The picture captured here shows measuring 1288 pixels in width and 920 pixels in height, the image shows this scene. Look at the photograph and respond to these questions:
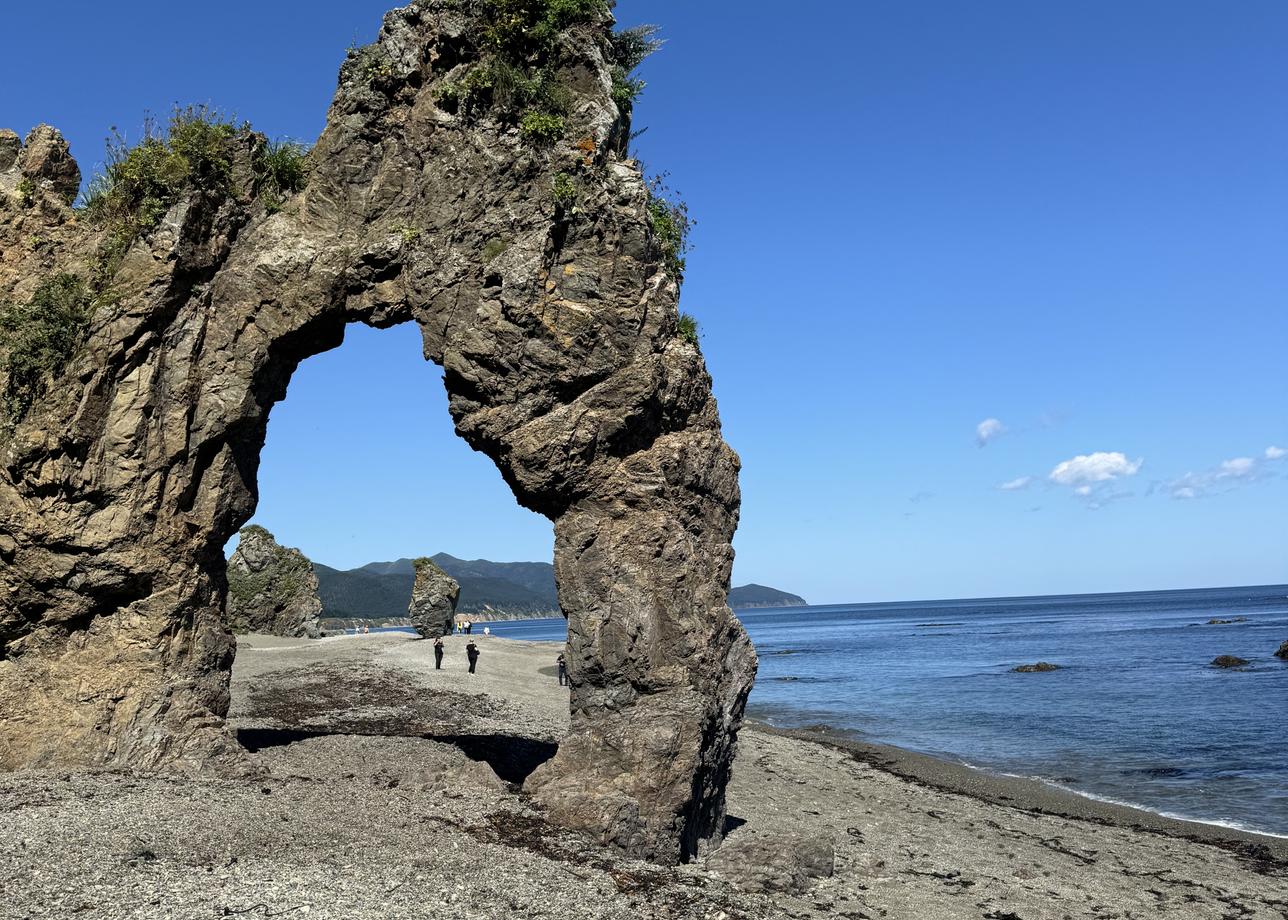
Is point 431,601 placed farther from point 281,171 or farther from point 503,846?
point 503,846

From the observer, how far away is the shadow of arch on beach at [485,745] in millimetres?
18891

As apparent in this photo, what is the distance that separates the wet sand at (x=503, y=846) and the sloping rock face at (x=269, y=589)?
77.5 ft

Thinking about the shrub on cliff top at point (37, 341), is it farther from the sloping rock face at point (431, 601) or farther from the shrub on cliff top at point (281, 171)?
the sloping rock face at point (431, 601)

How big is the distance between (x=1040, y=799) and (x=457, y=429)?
2020 centimetres

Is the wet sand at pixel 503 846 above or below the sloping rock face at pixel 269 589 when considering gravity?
below

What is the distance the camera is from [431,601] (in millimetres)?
54062

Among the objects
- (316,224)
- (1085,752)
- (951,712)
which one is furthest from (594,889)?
(951,712)

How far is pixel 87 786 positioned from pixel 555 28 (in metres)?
14.5

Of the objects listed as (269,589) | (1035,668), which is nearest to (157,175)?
(269,589)

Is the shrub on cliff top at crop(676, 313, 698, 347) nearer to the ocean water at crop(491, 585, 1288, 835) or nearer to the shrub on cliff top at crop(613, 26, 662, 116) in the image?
the shrub on cliff top at crop(613, 26, 662, 116)

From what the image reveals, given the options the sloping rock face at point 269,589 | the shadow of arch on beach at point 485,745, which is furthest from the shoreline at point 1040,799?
the sloping rock face at point 269,589

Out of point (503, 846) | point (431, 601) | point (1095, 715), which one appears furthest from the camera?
point (431, 601)

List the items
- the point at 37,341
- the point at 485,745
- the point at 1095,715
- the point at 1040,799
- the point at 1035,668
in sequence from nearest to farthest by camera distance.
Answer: the point at 37,341 → the point at 485,745 → the point at 1040,799 → the point at 1095,715 → the point at 1035,668

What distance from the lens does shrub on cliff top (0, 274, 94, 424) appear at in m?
15.6
